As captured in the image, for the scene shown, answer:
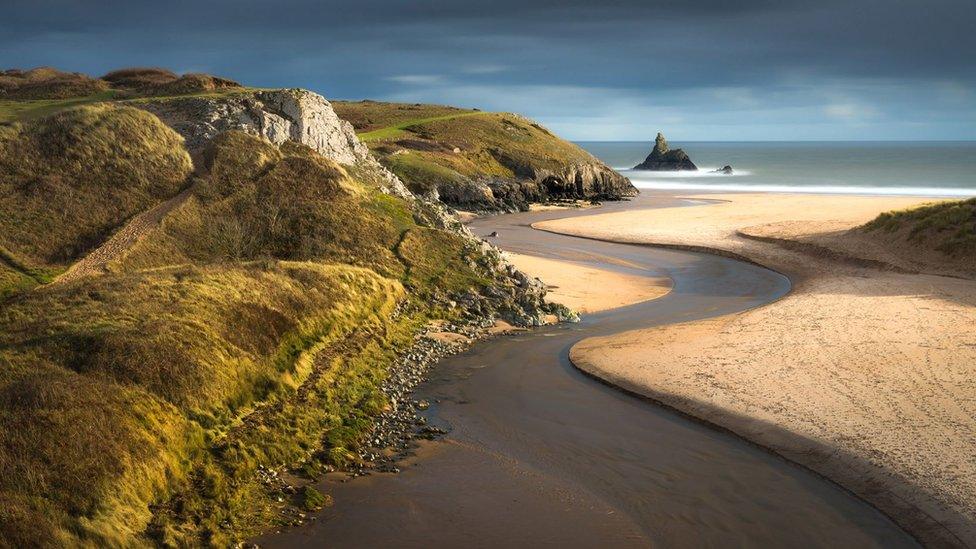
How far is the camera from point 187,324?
62.8ft

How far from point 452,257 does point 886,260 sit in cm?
2315

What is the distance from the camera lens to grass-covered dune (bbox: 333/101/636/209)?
76.1 meters

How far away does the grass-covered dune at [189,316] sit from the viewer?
13.4 m

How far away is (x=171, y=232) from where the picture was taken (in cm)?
3070

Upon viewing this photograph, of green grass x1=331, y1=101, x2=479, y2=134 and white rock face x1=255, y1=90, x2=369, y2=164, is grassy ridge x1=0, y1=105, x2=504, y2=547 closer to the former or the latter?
white rock face x1=255, y1=90, x2=369, y2=164

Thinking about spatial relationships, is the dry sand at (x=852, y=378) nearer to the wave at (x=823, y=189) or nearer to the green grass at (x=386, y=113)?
the wave at (x=823, y=189)

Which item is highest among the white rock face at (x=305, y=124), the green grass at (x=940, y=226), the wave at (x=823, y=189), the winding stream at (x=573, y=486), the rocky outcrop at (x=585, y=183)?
the white rock face at (x=305, y=124)

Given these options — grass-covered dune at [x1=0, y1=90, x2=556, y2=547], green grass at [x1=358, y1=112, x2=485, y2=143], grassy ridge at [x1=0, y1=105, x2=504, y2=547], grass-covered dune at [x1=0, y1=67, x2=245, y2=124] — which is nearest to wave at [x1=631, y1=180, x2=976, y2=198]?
green grass at [x1=358, y1=112, x2=485, y2=143]

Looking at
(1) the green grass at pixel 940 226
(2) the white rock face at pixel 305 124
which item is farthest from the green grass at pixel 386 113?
(1) the green grass at pixel 940 226

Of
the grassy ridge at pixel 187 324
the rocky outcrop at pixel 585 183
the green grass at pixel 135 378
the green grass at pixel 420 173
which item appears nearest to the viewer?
the green grass at pixel 135 378

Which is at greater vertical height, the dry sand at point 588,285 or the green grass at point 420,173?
the green grass at point 420,173

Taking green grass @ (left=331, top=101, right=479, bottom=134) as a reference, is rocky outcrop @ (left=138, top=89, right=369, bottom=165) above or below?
below

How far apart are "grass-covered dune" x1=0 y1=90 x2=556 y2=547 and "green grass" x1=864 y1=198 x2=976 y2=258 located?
23.4 meters

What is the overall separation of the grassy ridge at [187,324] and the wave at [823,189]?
78997mm
